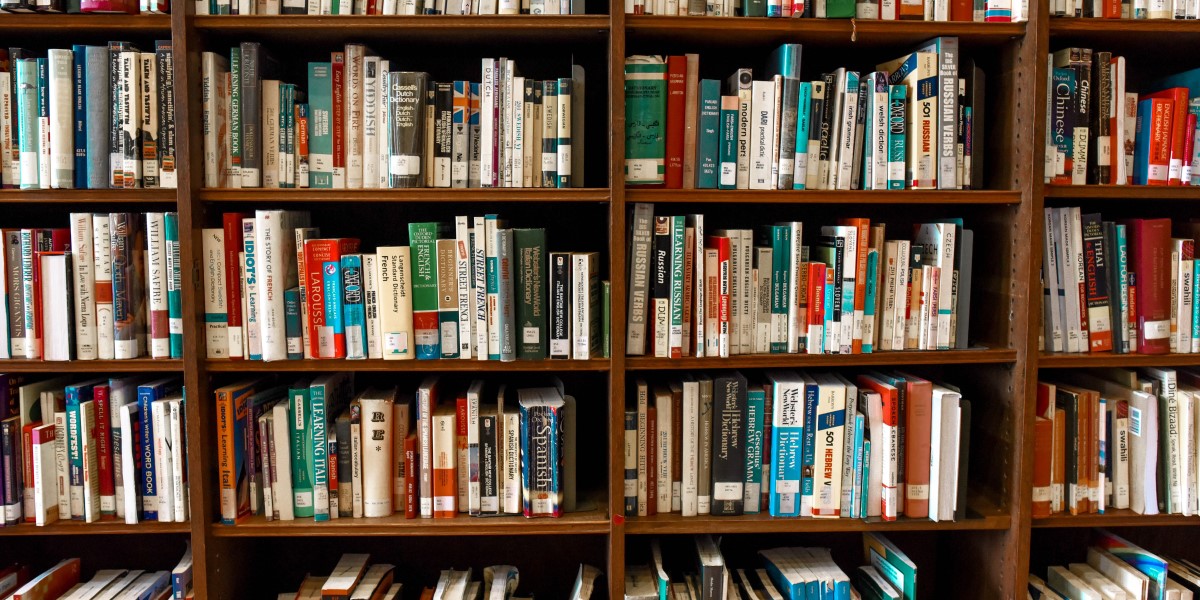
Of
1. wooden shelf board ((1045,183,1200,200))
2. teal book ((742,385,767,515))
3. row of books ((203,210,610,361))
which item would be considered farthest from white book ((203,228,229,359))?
wooden shelf board ((1045,183,1200,200))

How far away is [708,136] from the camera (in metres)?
1.68

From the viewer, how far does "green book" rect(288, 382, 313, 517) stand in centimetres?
171

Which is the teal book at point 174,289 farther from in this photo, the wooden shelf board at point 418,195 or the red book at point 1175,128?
the red book at point 1175,128

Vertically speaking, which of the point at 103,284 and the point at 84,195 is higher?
the point at 84,195

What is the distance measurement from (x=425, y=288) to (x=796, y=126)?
33.9 inches

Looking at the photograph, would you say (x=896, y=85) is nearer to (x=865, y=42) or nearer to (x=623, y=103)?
(x=865, y=42)

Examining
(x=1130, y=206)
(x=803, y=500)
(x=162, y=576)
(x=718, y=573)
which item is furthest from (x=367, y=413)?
(x=1130, y=206)

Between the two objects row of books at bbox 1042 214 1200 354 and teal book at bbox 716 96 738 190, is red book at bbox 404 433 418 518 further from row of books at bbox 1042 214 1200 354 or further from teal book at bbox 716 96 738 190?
row of books at bbox 1042 214 1200 354

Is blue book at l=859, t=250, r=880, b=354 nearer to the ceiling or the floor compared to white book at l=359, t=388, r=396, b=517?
nearer to the ceiling

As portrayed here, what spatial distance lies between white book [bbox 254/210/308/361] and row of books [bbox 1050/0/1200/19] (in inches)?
66.9

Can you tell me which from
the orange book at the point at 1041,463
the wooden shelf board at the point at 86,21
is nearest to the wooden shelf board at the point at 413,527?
the orange book at the point at 1041,463

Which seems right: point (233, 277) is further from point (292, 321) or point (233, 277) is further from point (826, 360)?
→ point (826, 360)

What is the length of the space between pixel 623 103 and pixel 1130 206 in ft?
4.49

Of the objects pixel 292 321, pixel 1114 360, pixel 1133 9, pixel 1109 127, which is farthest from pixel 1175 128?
pixel 292 321
